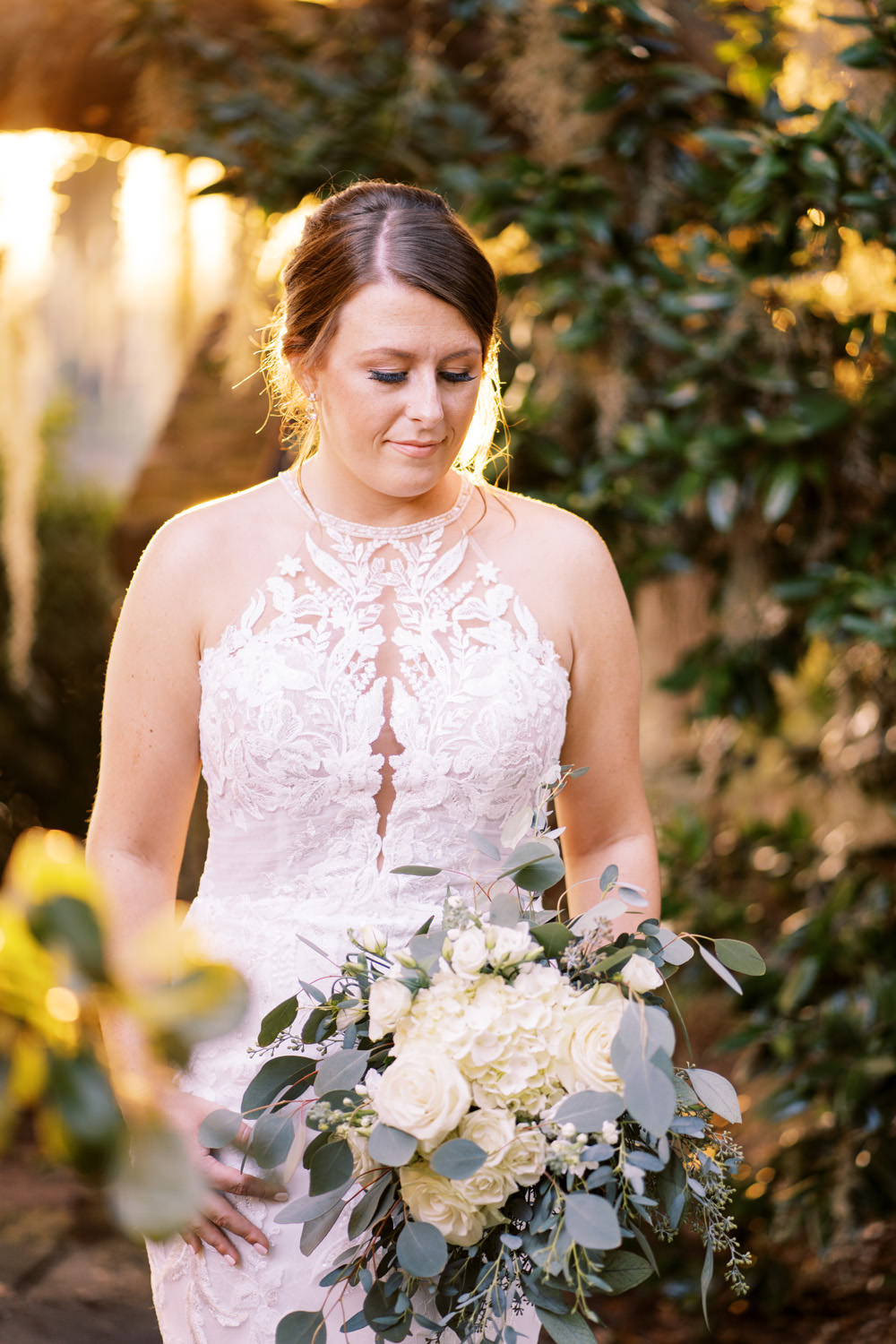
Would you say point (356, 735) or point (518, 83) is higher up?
point (518, 83)

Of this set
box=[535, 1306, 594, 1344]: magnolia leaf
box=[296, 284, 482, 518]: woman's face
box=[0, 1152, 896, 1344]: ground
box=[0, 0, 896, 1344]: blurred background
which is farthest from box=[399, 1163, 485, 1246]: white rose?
box=[0, 1152, 896, 1344]: ground

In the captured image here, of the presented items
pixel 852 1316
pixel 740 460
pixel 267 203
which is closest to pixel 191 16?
pixel 267 203

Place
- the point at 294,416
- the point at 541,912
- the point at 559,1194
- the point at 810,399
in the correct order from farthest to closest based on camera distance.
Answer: the point at 810,399
the point at 294,416
the point at 541,912
the point at 559,1194

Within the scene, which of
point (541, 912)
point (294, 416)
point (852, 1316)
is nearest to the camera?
point (541, 912)

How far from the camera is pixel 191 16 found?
308cm

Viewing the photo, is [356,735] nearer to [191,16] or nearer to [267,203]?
[267,203]

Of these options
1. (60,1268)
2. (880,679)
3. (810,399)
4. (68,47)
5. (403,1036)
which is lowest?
(60,1268)

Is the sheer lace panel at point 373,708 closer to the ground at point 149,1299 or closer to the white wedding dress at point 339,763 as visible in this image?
the white wedding dress at point 339,763

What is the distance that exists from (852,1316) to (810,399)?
2.14 meters

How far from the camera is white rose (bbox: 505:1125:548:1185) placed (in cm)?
105

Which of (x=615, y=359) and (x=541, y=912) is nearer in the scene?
(x=541, y=912)

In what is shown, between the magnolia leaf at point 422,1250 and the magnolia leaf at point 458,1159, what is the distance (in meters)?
0.08

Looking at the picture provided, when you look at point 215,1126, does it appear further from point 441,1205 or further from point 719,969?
point 719,969

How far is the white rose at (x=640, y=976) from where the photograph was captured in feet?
3.64
